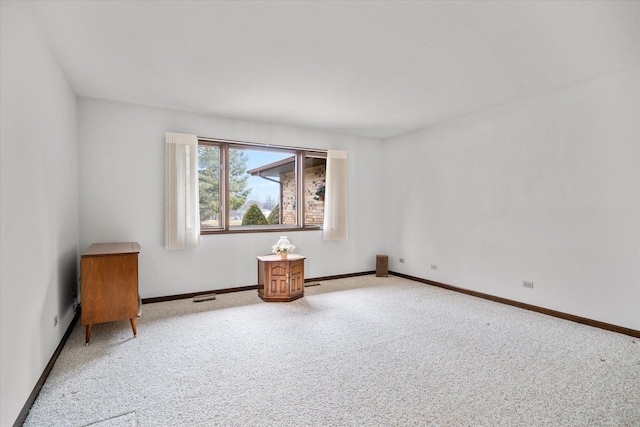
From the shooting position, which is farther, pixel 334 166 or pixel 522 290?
pixel 334 166

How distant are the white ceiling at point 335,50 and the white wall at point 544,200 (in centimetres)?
37

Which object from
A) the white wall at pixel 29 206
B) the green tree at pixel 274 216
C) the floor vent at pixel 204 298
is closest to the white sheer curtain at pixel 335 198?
the green tree at pixel 274 216

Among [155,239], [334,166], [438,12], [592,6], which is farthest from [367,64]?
[155,239]

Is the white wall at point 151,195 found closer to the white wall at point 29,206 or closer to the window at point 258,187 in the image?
the window at point 258,187

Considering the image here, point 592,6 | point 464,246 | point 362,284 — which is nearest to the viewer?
point 592,6

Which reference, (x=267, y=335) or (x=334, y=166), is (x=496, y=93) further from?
(x=267, y=335)

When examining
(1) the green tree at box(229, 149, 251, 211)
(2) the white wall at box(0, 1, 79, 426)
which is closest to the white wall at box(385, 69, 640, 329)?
(1) the green tree at box(229, 149, 251, 211)

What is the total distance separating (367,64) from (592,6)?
1.66 metres

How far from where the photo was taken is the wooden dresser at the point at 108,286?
2.90 metres

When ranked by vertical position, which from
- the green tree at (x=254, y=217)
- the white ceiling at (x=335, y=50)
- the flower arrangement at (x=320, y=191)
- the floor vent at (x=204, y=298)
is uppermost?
the white ceiling at (x=335, y=50)

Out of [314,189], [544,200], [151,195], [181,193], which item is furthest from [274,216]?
[544,200]

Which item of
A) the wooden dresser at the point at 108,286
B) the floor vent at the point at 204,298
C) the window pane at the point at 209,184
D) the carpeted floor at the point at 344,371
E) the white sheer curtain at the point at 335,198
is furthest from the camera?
the white sheer curtain at the point at 335,198

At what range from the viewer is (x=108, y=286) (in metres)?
2.97

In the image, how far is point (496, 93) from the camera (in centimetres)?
385
